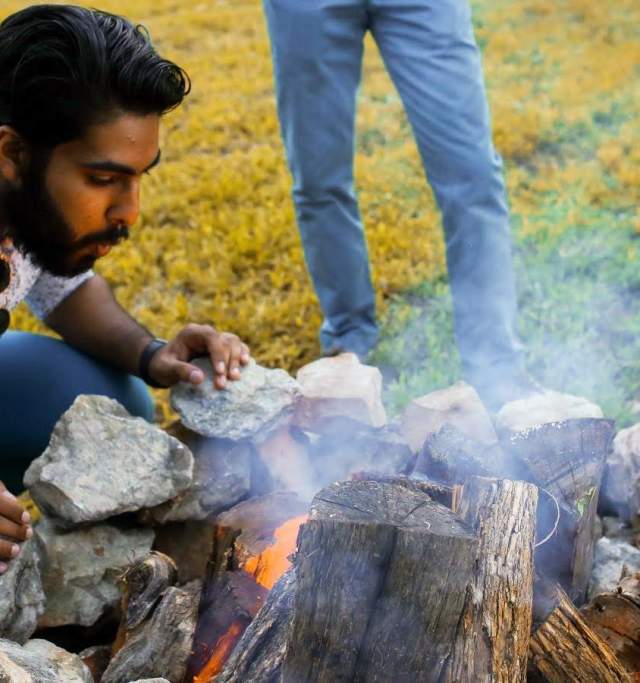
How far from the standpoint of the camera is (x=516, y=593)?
1.85m

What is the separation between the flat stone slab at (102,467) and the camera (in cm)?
240

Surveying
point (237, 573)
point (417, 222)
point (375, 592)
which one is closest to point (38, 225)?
point (237, 573)

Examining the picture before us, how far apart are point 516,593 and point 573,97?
21.4ft

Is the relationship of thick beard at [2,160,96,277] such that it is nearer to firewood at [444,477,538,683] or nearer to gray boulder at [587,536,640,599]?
firewood at [444,477,538,683]

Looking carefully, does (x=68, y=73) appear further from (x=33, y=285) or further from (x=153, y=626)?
(x=153, y=626)

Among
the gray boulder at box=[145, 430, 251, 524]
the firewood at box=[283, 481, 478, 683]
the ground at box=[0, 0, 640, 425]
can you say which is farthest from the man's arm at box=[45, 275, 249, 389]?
the ground at box=[0, 0, 640, 425]

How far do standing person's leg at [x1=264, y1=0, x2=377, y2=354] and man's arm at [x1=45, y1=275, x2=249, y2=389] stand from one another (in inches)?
44.9

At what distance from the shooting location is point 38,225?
92.4 inches

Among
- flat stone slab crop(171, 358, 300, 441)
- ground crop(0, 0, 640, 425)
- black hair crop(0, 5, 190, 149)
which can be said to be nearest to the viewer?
black hair crop(0, 5, 190, 149)

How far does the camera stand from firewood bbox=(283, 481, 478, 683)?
1.60 m

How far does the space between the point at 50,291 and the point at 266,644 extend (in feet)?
5.19

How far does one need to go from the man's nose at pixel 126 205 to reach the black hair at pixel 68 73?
0.20 m

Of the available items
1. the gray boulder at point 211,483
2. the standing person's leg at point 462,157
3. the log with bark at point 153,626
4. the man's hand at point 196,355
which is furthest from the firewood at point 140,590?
the standing person's leg at point 462,157

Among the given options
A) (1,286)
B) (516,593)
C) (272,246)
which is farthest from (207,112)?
(516,593)
